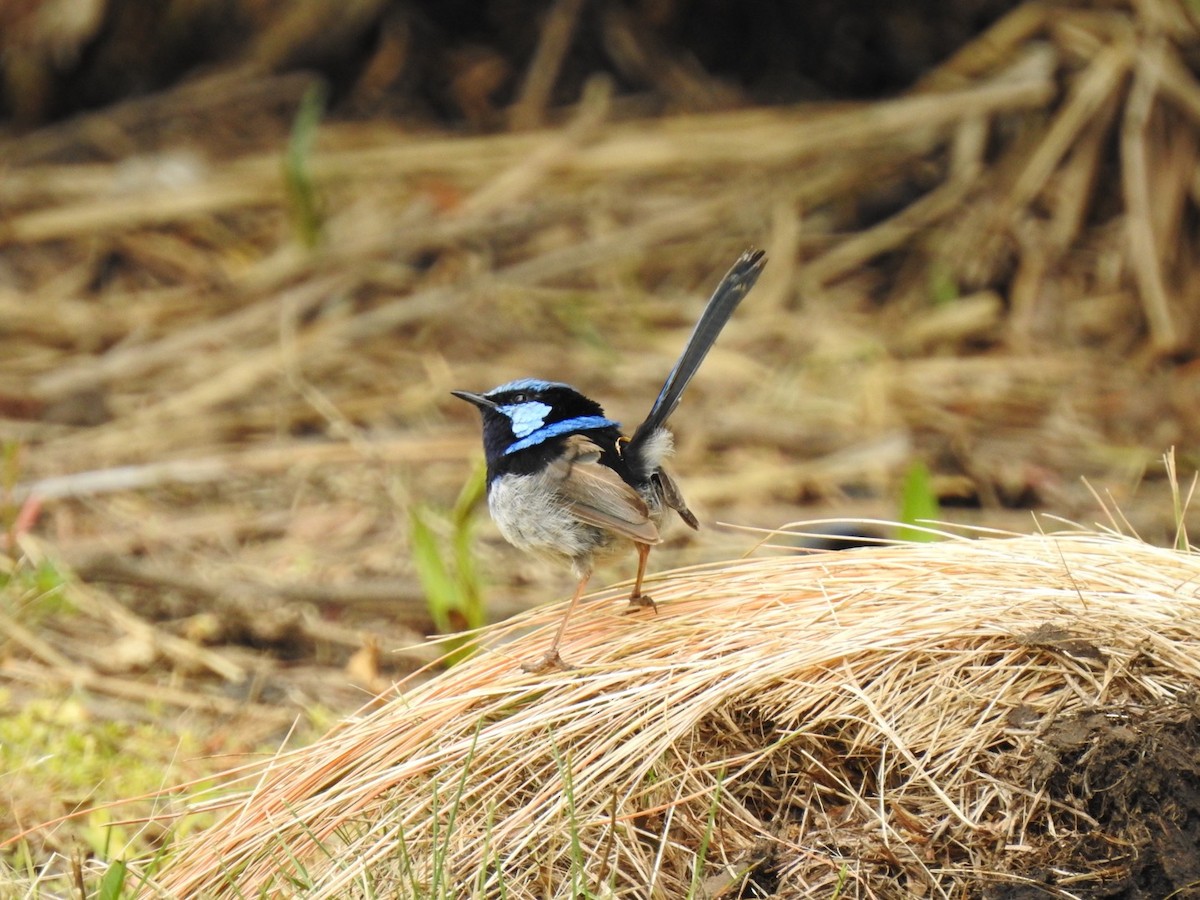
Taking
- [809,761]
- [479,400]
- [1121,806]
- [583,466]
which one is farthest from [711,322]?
[1121,806]

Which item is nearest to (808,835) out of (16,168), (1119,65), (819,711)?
(819,711)

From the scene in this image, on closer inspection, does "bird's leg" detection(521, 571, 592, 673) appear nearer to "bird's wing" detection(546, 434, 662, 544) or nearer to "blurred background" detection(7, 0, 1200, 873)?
"bird's wing" detection(546, 434, 662, 544)

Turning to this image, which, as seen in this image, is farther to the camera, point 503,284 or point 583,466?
point 503,284

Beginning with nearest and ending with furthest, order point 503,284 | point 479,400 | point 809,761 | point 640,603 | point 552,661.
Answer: point 809,761
point 552,661
point 640,603
point 479,400
point 503,284

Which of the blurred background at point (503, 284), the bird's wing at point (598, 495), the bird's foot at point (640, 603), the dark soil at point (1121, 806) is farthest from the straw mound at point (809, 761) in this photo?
the blurred background at point (503, 284)

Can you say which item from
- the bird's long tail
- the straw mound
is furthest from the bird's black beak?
the straw mound

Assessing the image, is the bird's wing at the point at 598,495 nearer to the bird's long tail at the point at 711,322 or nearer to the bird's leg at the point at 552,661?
the bird's long tail at the point at 711,322

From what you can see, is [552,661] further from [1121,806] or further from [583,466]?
[1121,806]
